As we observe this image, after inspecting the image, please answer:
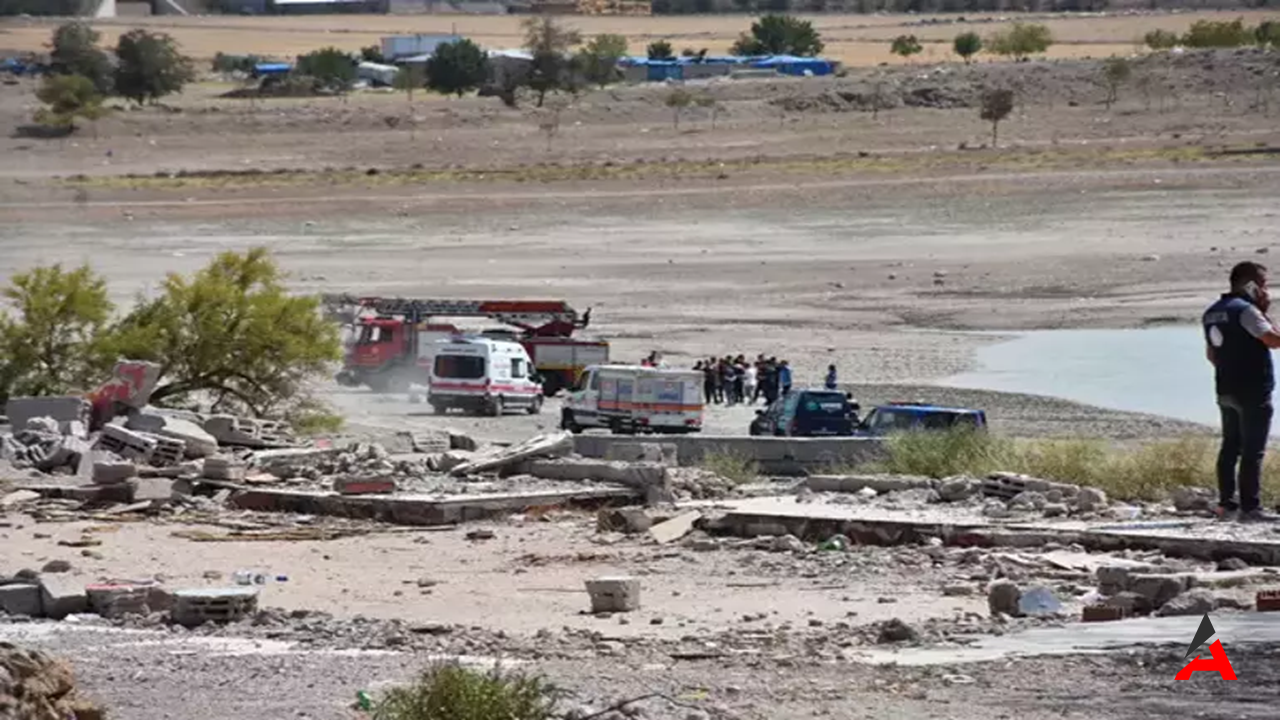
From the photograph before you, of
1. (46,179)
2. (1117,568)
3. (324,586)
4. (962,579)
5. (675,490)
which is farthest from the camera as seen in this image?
(46,179)

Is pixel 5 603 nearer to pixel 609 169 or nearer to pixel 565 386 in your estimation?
pixel 565 386

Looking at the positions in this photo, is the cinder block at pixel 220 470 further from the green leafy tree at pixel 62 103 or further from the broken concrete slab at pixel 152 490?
the green leafy tree at pixel 62 103

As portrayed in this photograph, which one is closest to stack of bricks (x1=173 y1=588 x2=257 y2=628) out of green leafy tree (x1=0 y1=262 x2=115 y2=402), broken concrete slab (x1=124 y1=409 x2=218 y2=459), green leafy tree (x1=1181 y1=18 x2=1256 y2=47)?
broken concrete slab (x1=124 y1=409 x2=218 y2=459)

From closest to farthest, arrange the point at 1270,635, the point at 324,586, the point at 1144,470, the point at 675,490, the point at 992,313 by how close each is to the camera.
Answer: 1. the point at 1270,635
2. the point at 324,586
3. the point at 1144,470
4. the point at 675,490
5. the point at 992,313

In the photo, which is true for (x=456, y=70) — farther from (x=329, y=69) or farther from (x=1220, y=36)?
(x=1220, y=36)

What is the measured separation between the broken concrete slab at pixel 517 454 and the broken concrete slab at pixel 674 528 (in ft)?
11.7

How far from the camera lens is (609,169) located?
252ft

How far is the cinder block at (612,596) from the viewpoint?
14.8 meters

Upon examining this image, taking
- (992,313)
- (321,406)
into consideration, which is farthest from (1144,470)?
(992,313)

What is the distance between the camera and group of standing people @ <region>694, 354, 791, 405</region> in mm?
37219

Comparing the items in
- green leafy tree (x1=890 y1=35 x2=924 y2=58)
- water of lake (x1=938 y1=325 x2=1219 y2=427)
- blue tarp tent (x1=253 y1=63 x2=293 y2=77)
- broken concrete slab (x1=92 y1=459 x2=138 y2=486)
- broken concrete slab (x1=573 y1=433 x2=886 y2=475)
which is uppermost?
green leafy tree (x1=890 y1=35 x2=924 y2=58)

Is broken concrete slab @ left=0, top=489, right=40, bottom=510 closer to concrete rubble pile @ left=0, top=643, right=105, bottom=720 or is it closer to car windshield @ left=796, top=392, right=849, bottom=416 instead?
concrete rubble pile @ left=0, top=643, right=105, bottom=720

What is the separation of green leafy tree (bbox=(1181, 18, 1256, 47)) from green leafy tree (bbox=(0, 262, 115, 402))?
91796 millimetres

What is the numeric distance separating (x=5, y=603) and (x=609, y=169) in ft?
206
